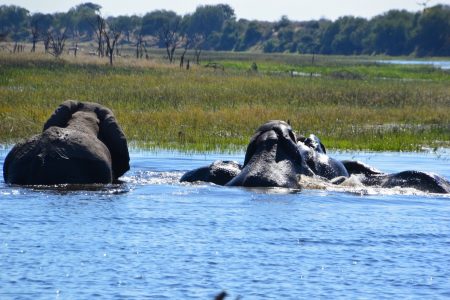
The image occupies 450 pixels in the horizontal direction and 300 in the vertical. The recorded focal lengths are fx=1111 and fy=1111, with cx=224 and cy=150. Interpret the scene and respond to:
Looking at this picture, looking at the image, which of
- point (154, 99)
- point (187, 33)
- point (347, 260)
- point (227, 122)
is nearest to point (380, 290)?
point (347, 260)

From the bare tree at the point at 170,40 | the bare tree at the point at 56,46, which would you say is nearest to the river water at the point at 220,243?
the bare tree at the point at 56,46

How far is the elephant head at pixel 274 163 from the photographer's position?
58.1 feet

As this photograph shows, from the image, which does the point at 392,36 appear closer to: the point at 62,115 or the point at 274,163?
the point at 62,115

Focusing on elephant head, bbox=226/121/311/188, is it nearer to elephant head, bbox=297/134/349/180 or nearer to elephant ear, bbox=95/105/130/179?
elephant head, bbox=297/134/349/180

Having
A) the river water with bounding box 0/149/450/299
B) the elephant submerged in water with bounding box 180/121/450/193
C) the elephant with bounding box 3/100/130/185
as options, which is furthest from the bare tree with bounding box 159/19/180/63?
the river water with bounding box 0/149/450/299

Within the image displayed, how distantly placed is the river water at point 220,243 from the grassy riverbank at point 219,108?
729 centimetres

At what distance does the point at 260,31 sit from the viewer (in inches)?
6531

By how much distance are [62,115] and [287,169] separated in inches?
158

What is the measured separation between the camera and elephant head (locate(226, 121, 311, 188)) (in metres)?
17.7

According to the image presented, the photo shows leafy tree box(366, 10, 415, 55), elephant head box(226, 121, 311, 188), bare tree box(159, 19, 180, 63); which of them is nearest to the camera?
elephant head box(226, 121, 311, 188)

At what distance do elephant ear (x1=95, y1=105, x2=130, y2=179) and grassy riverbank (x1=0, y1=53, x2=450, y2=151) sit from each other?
524 cm

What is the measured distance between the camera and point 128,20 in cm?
17338

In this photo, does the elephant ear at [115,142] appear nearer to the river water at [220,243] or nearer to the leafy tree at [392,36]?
the river water at [220,243]

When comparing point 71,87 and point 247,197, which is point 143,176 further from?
point 71,87
